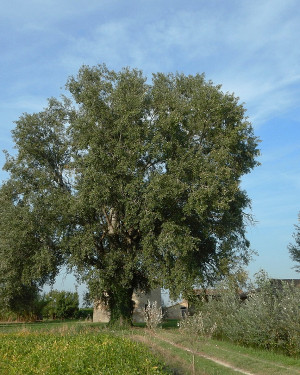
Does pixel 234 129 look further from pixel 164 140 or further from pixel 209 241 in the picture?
pixel 209 241

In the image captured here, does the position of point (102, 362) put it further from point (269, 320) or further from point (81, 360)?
point (269, 320)

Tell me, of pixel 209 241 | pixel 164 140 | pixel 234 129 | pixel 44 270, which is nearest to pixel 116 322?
pixel 44 270

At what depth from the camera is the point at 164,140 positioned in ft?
76.8

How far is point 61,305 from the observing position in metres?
52.9

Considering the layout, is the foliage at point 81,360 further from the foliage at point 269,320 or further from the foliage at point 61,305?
the foliage at point 61,305

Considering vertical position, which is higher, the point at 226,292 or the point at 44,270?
the point at 44,270

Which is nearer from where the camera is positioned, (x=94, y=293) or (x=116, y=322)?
(x=94, y=293)

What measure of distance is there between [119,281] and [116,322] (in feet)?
9.99

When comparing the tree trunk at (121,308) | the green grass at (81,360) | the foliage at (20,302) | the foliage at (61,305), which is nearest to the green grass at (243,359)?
the green grass at (81,360)

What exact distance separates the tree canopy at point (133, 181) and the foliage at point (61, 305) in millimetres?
27119

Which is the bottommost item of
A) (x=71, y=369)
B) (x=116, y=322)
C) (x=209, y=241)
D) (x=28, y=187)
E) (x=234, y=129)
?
(x=71, y=369)

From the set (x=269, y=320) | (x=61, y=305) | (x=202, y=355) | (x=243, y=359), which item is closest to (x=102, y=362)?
(x=243, y=359)

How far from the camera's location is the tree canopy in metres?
22.9

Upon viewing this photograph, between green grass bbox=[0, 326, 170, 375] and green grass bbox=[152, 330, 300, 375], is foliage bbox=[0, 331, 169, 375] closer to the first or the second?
green grass bbox=[0, 326, 170, 375]
